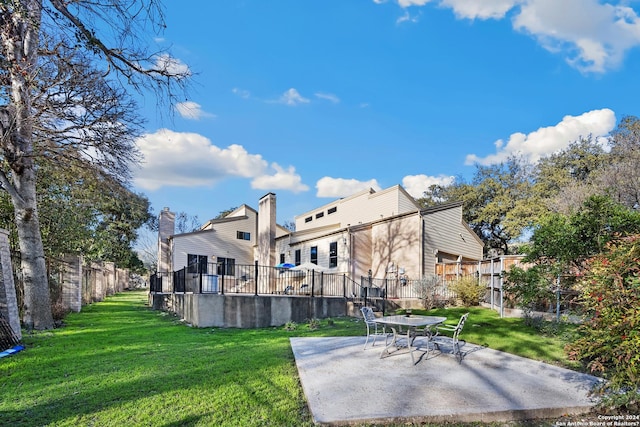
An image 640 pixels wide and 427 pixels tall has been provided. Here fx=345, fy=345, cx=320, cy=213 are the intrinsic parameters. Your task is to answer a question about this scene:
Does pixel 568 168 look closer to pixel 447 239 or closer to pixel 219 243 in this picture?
pixel 447 239

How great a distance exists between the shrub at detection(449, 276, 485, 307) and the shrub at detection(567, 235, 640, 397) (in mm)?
10742

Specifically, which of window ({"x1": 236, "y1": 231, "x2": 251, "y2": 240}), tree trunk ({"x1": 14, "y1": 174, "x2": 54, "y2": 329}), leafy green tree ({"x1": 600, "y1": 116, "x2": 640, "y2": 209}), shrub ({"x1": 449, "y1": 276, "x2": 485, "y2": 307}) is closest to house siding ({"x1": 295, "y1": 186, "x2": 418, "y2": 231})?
window ({"x1": 236, "y1": 231, "x2": 251, "y2": 240})

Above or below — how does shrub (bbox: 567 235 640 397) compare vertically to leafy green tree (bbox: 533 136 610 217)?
below

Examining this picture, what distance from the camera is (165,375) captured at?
5.39 m

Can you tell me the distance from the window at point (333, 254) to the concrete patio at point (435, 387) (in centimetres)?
1299

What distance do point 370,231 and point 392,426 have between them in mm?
16773

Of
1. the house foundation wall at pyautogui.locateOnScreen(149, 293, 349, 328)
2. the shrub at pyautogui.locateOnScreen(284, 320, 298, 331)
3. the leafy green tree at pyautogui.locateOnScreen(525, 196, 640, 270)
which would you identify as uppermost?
the leafy green tree at pyautogui.locateOnScreen(525, 196, 640, 270)

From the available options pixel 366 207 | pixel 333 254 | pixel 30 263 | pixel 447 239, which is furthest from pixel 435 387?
pixel 366 207

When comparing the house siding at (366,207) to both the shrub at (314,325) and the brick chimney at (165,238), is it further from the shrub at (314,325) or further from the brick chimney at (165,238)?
the brick chimney at (165,238)

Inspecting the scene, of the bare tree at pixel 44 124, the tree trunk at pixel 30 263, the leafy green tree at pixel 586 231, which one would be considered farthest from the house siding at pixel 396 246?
the tree trunk at pixel 30 263

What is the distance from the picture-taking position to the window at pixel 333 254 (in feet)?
66.2

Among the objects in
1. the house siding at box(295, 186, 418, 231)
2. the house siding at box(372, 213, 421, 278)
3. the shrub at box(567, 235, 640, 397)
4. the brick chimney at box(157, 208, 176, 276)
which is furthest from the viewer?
the brick chimney at box(157, 208, 176, 276)

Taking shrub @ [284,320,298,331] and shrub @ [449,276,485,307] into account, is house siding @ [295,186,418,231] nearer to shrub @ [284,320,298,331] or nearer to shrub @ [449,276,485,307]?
shrub @ [449,276,485,307]

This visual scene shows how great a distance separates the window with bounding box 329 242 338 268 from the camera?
20.2 m
